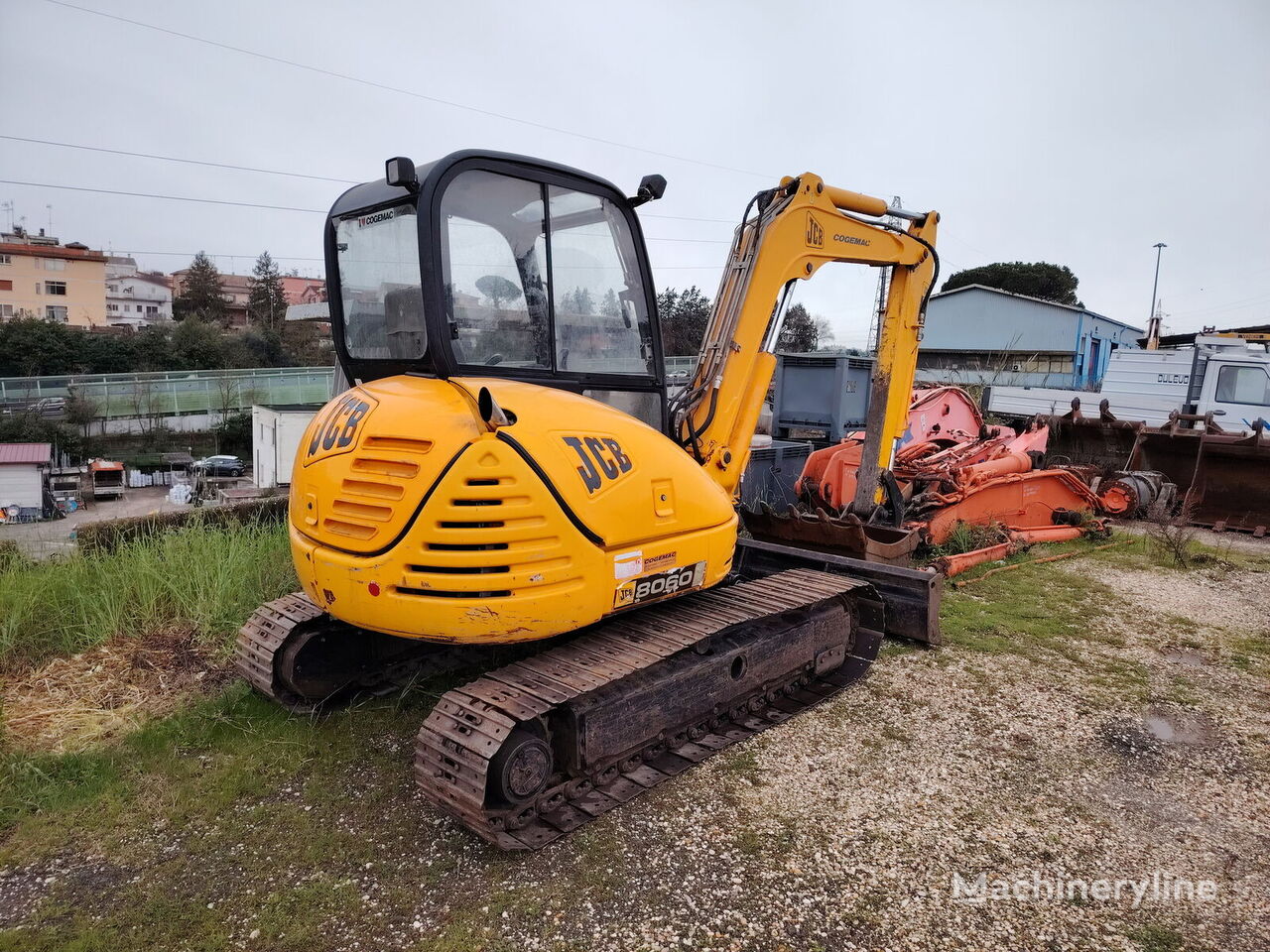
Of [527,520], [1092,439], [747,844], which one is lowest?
[747,844]

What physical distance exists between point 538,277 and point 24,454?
83.7 feet

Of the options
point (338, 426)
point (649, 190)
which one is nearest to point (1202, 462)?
point (649, 190)

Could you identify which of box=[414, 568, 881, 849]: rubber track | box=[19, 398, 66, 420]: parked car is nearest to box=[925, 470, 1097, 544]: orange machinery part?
box=[414, 568, 881, 849]: rubber track

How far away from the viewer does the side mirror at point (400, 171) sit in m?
3.14

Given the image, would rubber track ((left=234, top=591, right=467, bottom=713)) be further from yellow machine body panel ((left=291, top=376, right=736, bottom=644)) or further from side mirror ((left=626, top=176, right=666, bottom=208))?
side mirror ((left=626, top=176, right=666, bottom=208))

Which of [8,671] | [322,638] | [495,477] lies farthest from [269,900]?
[8,671]

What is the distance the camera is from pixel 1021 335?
3222 centimetres

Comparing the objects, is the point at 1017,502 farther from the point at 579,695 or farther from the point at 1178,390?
the point at 1178,390

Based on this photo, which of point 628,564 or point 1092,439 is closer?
point 628,564

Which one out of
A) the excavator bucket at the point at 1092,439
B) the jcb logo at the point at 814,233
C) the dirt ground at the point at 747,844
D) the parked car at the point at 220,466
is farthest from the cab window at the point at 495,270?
the parked car at the point at 220,466

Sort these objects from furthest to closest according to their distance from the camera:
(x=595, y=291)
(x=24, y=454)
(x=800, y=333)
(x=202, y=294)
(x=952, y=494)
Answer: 1. (x=202, y=294)
2. (x=800, y=333)
3. (x=24, y=454)
4. (x=952, y=494)
5. (x=595, y=291)

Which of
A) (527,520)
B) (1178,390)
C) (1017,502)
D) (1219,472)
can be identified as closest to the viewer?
(527,520)

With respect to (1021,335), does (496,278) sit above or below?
below

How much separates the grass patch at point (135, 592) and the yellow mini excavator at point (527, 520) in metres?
1.24
